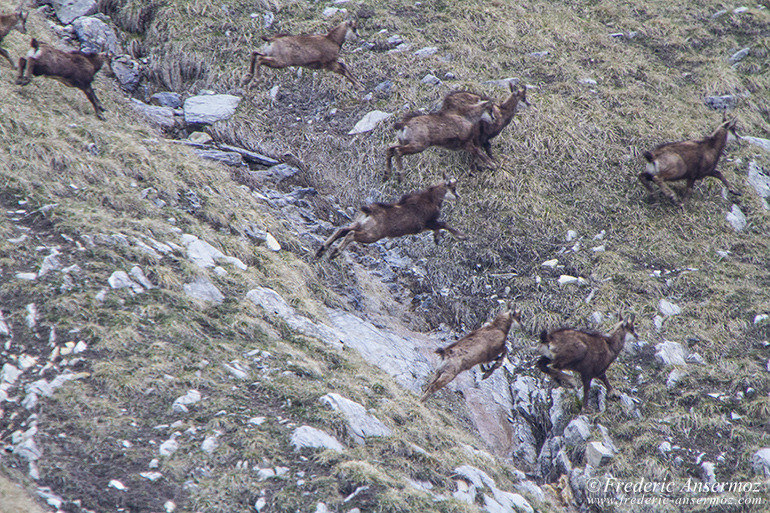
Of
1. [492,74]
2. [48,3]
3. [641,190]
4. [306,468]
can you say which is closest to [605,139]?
[641,190]

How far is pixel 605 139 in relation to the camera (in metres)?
11.6

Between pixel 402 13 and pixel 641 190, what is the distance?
6750 millimetres

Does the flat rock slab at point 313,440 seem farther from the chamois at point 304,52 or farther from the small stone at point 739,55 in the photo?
the small stone at point 739,55

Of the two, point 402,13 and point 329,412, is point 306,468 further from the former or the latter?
point 402,13

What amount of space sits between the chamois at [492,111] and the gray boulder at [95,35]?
21.2 feet

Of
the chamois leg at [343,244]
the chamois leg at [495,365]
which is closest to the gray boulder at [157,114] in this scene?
the chamois leg at [343,244]

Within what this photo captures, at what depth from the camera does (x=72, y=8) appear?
12.5 meters

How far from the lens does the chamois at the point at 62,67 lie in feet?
29.9

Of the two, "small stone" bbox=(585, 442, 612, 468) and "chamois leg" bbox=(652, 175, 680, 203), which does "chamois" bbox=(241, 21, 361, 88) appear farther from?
"small stone" bbox=(585, 442, 612, 468)

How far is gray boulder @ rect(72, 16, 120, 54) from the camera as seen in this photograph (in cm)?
1179

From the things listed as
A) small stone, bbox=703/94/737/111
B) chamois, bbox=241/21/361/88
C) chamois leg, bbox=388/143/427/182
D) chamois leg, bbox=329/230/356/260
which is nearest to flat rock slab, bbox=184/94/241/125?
chamois, bbox=241/21/361/88

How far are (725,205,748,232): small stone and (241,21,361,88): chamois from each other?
23.1 ft

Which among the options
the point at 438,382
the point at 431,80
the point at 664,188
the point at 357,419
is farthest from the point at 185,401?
the point at 664,188

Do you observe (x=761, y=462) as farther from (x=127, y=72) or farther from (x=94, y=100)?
(x=127, y=72)
